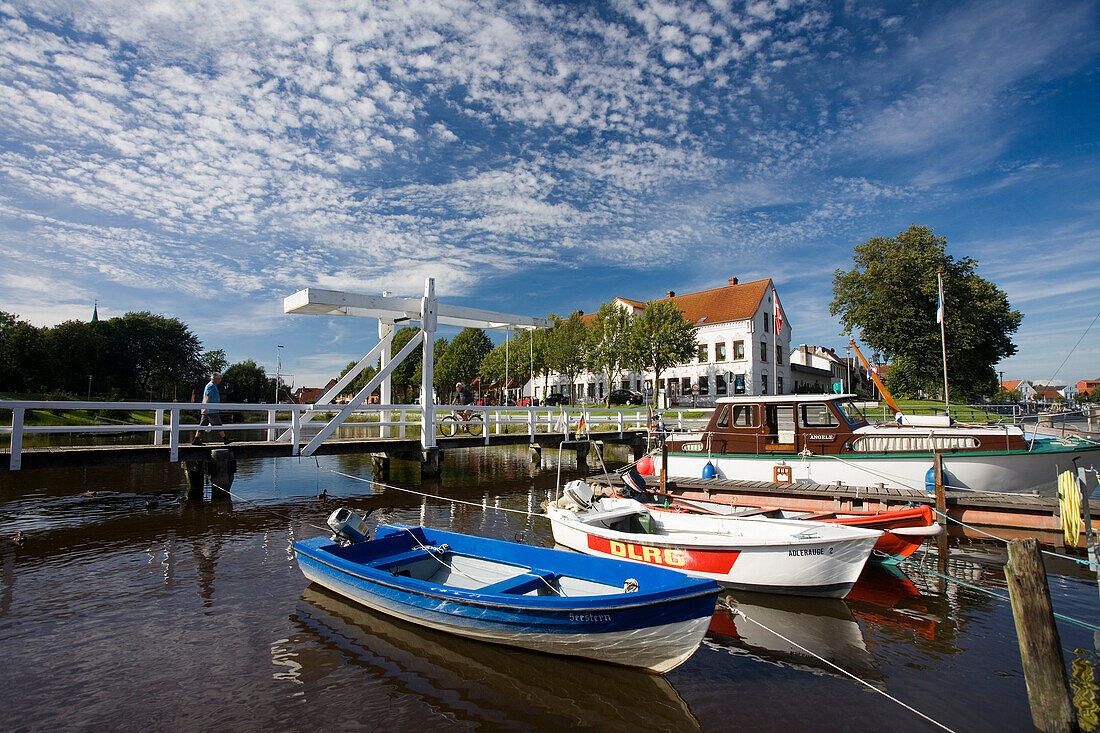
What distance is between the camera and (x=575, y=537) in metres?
8.93

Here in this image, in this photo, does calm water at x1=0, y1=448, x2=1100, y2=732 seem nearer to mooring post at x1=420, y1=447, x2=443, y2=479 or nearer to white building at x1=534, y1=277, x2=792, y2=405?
mooring post at x1=420, y1=447, x2=443, y2=479

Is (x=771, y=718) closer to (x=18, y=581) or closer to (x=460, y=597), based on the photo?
(x=460, y=597)

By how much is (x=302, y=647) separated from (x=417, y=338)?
39.2ft

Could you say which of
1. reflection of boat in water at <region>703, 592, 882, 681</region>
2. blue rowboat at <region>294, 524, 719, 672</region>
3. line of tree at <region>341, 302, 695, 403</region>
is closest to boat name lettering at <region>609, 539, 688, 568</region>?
reflection of boat in water at <region>703, 592, 882, 681</region>

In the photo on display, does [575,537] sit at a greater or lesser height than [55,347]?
lesser

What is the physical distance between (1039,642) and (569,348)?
148ft

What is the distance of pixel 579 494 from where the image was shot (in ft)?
32.2

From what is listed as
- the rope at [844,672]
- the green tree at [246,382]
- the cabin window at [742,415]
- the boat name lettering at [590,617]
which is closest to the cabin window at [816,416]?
the cabin window at [742,415]

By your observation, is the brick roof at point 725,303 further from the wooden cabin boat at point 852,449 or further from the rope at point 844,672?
the rope at point 844,672

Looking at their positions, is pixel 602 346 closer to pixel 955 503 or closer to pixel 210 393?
pixel 210 393

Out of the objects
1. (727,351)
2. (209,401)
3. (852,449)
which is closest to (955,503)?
(852,449)

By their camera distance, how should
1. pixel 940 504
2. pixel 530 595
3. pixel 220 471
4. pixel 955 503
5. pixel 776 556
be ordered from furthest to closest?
pixel 220 471, pixel 955 503, pixel 940 504, pixel 776 556, pixel 530 595

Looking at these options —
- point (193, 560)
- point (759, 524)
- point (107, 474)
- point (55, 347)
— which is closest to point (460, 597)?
point (759, 524)

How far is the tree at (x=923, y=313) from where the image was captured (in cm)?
3850
